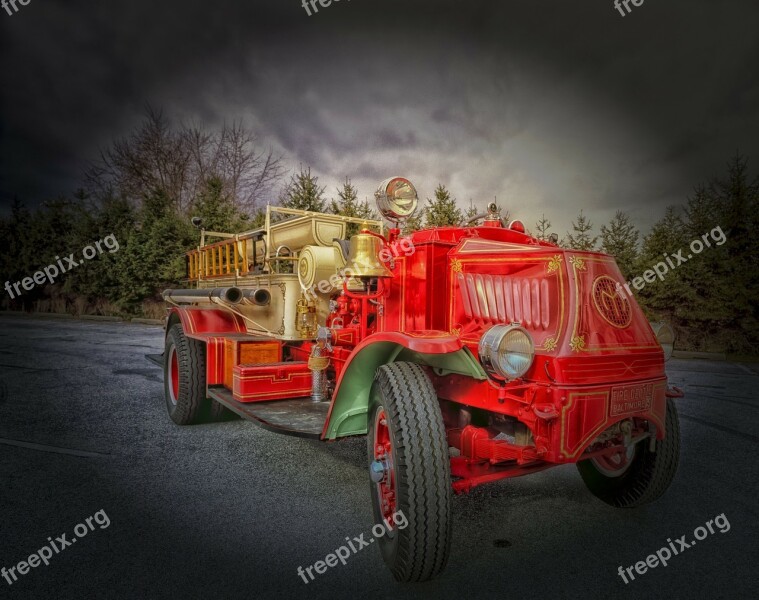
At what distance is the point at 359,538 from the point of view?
112 inches

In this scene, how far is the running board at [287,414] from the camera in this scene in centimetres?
329

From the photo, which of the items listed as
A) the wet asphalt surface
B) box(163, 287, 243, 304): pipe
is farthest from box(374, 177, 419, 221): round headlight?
the wet asphalt surface

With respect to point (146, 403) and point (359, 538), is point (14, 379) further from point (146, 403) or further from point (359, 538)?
point (359, 538)

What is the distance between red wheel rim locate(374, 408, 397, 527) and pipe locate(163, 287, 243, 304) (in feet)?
7.79

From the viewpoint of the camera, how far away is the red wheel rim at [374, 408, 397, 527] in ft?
8.58

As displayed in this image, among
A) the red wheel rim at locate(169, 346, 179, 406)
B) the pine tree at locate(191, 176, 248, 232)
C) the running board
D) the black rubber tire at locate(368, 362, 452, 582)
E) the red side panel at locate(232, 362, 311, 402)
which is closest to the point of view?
the black rubber tire at locate(368, 362, 452, 582)

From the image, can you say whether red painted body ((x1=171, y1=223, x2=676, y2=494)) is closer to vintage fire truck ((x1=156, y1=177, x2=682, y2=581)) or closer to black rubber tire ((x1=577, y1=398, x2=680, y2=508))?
vintage fire truck ((x1=156, y1=177, x2=682, y2=581))

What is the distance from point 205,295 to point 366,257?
8.91ft

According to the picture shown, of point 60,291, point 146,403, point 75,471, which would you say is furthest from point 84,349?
point 60,291

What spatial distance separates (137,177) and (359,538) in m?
25.6

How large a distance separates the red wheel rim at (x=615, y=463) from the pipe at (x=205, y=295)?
10.7ft

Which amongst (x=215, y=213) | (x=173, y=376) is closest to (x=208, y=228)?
(x=215, y=213)

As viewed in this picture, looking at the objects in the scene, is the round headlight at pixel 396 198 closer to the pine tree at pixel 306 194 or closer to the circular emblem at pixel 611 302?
the circular emblem at pixel 611 302

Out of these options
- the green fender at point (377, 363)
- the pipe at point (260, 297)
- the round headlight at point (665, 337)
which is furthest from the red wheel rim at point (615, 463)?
the pipe at point (260, 297)
